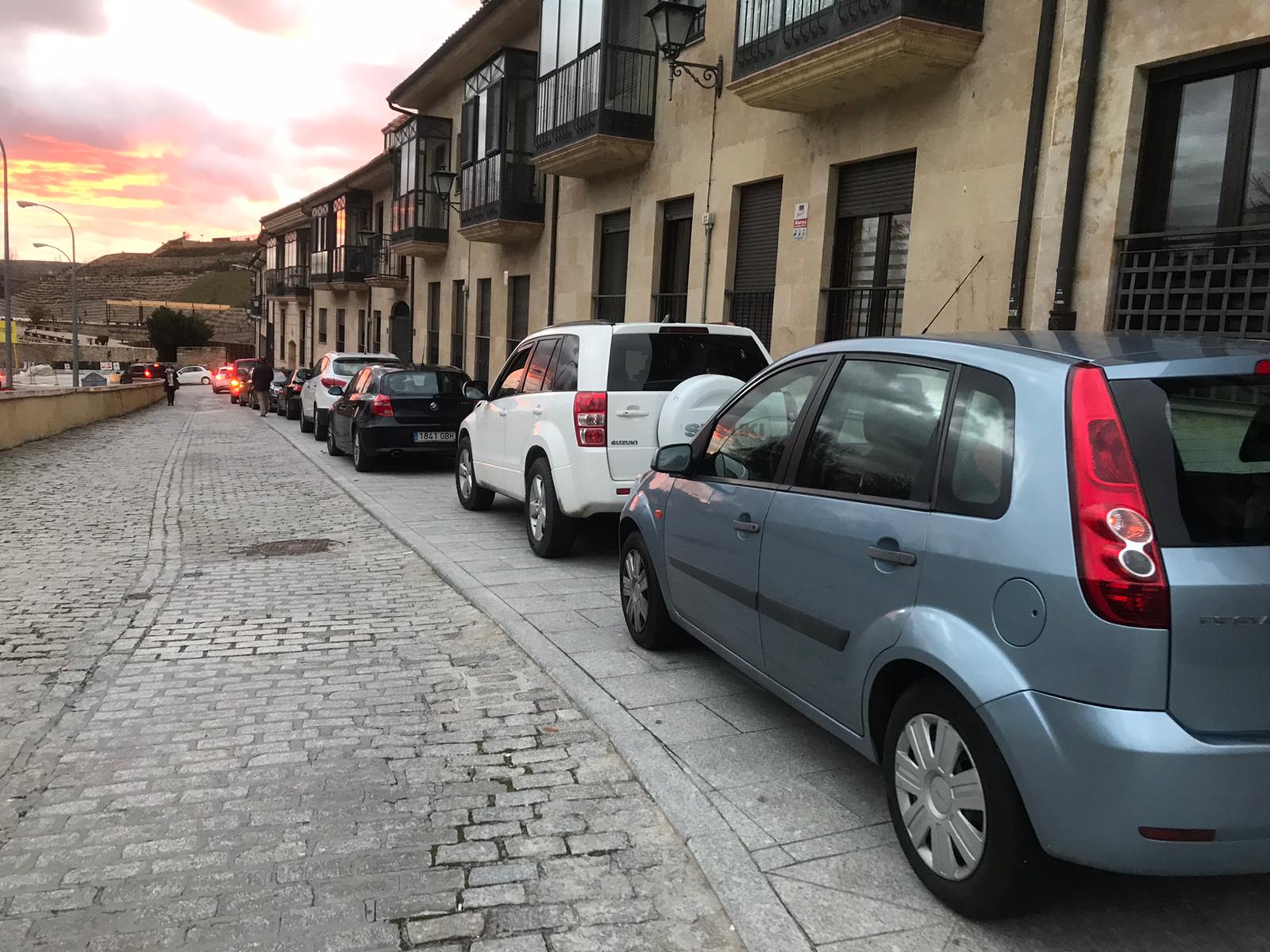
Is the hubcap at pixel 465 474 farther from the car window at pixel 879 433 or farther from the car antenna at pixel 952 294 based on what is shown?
the car window at pixel 879 433

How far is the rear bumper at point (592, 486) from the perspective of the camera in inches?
283

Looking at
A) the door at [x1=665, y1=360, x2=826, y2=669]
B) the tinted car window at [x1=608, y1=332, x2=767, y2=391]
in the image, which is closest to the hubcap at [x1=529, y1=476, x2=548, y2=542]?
the tinted car window at [x1=608, y1=332, x2=767, y2=391]

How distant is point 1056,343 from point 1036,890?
158 cm

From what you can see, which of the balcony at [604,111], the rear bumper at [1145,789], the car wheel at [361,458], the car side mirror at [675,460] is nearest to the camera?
the rear bumper at [1145,789]

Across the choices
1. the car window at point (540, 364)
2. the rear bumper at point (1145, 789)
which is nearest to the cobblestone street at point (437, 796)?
the rear bumper at point (1145, 789)

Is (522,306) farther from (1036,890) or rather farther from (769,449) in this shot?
(1036,890)

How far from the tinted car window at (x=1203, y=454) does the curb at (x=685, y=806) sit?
1.50 meters

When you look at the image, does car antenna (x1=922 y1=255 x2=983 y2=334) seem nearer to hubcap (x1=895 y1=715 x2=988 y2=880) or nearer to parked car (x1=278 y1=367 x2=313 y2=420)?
hubcap (x1=895 y1=715 x2=988 y2=880)

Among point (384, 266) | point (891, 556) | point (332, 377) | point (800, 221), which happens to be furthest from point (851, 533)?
point (384, 266)

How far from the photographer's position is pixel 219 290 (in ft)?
418

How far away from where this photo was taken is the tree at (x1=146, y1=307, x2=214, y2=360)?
90.2 meters

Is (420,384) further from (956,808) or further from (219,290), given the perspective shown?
(219,290)

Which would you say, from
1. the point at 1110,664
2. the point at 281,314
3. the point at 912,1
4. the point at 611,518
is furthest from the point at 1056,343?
the point at 281,314

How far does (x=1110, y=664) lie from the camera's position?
228cm
